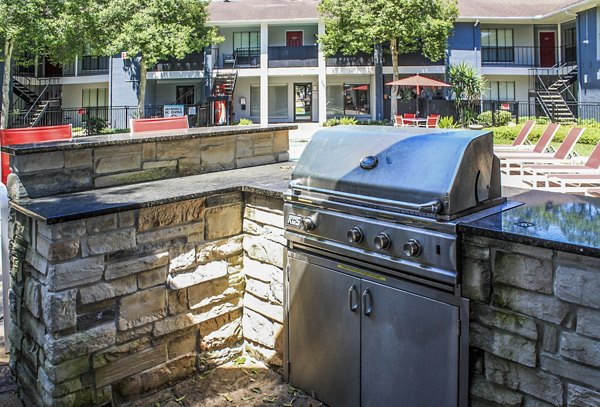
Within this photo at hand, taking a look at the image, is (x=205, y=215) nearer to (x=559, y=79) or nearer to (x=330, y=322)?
(x=330, y=322)

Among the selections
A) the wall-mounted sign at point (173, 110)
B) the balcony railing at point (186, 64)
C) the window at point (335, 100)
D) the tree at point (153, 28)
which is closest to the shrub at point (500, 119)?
the window at point (335, 100)

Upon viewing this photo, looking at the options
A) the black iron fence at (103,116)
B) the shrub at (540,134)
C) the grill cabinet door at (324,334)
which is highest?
A: the black iron fence at (103,116)

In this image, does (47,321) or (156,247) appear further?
(156,247)

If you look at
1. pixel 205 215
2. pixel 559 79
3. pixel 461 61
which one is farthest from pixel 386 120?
pixel 205 215

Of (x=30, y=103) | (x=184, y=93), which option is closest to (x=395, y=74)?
(x=184, y=93)

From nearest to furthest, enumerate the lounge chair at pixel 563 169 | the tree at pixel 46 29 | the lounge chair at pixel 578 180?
the lounge chair at pixel 578 180
the lounge chair at pixel 563 169
the tree at pixel 46 29

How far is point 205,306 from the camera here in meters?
4.13

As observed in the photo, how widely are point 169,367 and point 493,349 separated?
2.35 meters

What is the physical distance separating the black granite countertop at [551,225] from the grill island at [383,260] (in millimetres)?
142

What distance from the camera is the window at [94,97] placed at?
35375 millimetres

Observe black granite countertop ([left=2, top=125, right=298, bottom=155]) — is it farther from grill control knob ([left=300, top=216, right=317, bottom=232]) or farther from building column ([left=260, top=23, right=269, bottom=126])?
building column ([left=260, top=23, right=269, bottom=126])

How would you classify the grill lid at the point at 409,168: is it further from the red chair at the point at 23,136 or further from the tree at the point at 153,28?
the tree at the point at 153,28

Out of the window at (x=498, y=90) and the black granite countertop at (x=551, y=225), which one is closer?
the black granite countertop at (x=551, y=225)

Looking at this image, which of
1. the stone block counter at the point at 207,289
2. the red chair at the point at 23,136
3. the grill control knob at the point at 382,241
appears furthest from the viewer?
the red chair at the point at 23,136
